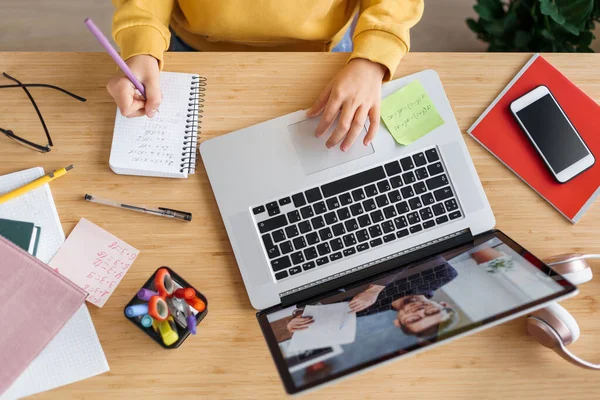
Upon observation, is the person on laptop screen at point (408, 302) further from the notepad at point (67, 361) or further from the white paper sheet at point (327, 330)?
the notepad at point (67, 361)

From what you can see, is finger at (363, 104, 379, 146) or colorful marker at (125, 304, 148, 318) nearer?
colorful marker at (125, 304, 148, 318)

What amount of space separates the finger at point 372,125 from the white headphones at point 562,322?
0.33m

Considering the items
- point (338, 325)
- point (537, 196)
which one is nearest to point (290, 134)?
point (338, 325)

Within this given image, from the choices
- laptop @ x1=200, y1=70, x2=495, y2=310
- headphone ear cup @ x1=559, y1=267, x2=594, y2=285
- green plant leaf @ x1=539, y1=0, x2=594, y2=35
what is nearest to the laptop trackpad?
laptop @ x1=200, y1=70, x2=495, y2=310

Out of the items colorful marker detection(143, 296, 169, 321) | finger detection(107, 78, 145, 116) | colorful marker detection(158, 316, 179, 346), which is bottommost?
colorful marker detection(158, 316, 179, 346)

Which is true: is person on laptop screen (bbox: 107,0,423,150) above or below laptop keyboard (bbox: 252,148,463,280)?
above

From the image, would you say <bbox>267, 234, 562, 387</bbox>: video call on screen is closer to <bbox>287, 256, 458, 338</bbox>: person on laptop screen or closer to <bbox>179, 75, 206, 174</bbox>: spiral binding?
<bbox>287, 256, 458, 338</bbox>: person on laptop screen

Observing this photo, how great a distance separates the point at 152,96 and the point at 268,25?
0.84ft

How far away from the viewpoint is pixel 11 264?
0.66 metres

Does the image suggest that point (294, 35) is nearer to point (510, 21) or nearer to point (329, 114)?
point (329, 114)

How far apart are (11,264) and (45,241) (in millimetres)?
62

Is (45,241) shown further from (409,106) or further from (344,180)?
(409,106)

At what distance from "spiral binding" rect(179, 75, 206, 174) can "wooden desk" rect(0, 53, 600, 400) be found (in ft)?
0.04

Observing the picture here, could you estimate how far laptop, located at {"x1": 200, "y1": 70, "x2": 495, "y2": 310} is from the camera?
2.33 ft
